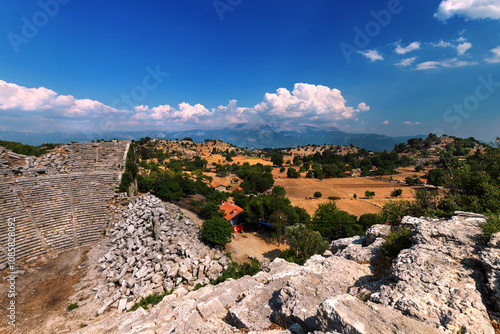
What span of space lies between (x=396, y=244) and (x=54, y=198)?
31528 millimetres

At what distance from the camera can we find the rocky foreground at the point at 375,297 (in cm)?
398

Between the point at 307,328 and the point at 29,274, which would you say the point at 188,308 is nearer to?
the point at 307,328

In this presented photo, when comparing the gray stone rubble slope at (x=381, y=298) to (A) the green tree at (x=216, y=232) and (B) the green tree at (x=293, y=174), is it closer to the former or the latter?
(A) the green tree at (x=216, y=232)

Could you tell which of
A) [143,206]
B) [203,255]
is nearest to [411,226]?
[203,255]

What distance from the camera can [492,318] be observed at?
163 inches

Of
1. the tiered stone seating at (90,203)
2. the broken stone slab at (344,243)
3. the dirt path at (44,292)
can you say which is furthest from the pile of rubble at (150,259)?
the broken stone slab at (344,243)

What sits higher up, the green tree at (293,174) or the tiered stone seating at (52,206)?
the tiered stone seating at (52,206)

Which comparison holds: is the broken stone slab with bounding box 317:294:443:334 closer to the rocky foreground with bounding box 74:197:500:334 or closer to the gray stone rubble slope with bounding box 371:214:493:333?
the rocky foreground with bounding box 74:197:500:334

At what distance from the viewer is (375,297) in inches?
194

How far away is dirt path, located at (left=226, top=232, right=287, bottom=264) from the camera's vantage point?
22369 mm

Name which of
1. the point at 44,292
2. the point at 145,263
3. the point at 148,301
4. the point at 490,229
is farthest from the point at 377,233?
the point at 44,292

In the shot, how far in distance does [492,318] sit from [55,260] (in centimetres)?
2631

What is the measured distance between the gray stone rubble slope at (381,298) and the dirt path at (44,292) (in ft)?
17.7

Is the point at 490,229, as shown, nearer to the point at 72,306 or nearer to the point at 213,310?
the point at 213,310
